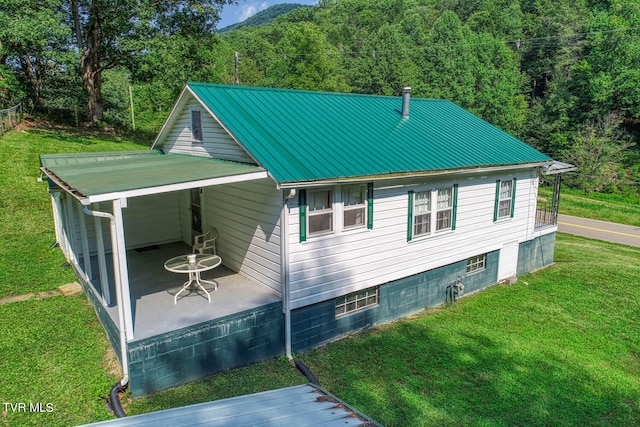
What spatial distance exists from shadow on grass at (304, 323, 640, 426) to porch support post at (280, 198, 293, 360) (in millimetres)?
567

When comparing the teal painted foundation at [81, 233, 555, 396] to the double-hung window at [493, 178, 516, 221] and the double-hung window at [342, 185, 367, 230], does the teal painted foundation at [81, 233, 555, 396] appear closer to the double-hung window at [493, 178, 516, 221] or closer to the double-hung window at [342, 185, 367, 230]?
the double-hung window at [342, 185, 367, 230]

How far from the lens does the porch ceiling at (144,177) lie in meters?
6.30

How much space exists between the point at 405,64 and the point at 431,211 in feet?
136

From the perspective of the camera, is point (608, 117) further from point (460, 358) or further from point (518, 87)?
point (460, 358)

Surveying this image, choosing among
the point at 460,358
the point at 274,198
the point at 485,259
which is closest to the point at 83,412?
the point at 274,198

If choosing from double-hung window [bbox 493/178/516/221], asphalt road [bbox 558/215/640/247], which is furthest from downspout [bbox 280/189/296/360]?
asphalt road [bbox 558/215/640/247]

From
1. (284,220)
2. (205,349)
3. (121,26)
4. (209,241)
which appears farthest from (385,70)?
(205,349)

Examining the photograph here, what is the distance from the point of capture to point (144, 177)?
7426mm

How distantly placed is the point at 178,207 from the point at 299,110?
15.4ft

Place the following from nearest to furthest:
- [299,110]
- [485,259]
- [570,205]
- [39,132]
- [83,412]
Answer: [83,412]
[299,110]
[485,259]
[39,132]
[570,205]

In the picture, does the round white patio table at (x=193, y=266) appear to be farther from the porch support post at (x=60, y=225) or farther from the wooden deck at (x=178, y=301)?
the porch support post at (x=60, y=225)

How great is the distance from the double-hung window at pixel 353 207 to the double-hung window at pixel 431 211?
56.9 inches

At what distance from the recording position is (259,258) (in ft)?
28.0

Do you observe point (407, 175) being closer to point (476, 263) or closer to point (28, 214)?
point (476, 263)
